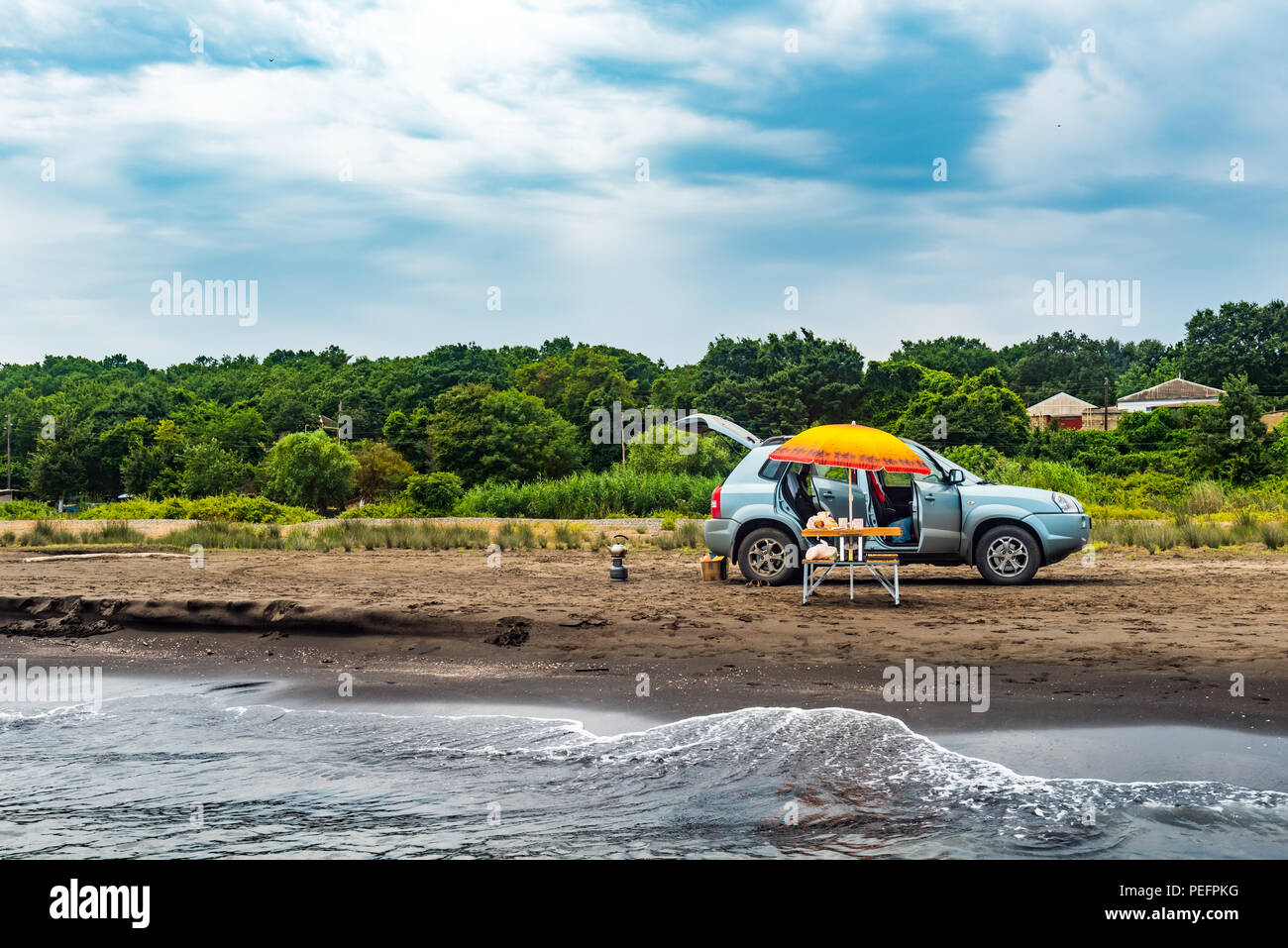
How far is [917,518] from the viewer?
51.5 ft

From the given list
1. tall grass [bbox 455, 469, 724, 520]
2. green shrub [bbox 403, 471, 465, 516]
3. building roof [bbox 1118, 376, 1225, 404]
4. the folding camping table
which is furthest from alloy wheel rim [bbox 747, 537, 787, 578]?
building roof [bbox 1118, 376, 1225, 404]

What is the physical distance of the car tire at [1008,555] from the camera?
15750 millimetres

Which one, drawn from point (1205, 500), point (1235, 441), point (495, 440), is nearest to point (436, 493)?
point (495, 440)

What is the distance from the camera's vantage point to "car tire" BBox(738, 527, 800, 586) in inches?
626

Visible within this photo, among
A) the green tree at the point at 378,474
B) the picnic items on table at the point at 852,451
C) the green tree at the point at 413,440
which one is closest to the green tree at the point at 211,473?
the green tree at the point at 378,474

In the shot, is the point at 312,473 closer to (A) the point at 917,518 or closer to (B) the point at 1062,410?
(A) the point at 917,518

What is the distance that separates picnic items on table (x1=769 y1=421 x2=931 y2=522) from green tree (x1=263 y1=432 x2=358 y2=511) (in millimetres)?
39378

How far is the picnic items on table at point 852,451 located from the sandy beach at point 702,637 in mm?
1815

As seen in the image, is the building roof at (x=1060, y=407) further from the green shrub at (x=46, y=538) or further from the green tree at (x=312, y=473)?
the green shrub at (x=46, y=538)

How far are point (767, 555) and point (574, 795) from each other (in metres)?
8.43

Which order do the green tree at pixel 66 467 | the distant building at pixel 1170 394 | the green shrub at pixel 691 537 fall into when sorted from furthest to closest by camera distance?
the distant building at pixel 1170 394 → the green tree at pixel 66 467 → the green shrub at pixel 691 537

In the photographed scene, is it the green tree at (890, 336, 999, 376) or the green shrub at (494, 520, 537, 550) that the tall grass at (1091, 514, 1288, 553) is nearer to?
the green shrub at (494, 520, 537, 550)
